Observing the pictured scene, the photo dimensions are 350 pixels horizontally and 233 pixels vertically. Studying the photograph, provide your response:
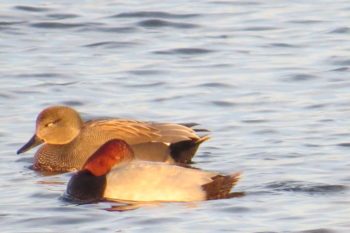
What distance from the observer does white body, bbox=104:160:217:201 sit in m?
10.0

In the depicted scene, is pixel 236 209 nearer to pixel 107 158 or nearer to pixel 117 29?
pixel 107 158

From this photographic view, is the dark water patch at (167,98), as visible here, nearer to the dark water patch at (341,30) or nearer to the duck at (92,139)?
Result: the duck at (92,139)

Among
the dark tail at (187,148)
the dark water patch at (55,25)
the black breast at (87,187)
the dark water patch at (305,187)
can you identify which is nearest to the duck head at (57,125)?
the dark tail at (187,148)

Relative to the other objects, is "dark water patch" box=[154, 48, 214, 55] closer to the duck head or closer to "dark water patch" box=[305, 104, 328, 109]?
"dark water patch" box=[305, 104, 328, 109]

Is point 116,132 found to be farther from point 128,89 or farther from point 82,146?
point 128,89

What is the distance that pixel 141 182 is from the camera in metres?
10.0

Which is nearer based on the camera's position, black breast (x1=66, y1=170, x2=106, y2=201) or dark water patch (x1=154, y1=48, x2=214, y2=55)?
black breast (x1=66, y1=170, x2=106, y2=201)

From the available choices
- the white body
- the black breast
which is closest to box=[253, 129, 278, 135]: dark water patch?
the white body

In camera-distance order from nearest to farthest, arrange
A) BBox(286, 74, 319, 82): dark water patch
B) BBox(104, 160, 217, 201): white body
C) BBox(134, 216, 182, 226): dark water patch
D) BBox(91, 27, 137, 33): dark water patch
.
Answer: BBox(134, 216, 182, 226): dark water patch, BBox(104, 160, 217, 201): white body, BBox(286, 74, 319, 82): dark water patch, BBox(91, 27, 137, 33): dark water patch

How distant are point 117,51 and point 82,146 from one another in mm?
5308

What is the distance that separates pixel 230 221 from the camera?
9.48 metres

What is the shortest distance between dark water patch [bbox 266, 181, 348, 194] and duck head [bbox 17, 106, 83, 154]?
257 centimetres

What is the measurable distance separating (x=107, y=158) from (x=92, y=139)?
6.01ft

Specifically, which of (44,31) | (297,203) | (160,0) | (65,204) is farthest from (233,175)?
(160,0)
